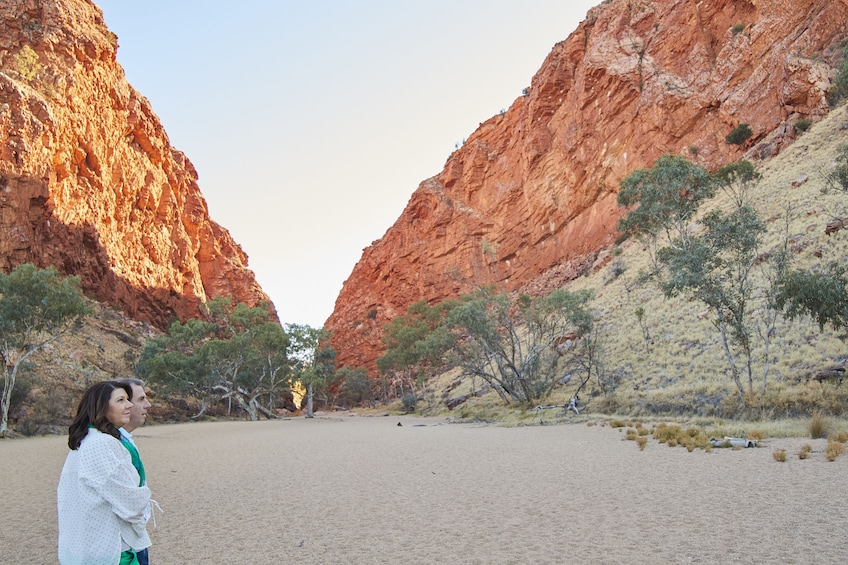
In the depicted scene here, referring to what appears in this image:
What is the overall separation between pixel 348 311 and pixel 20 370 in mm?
57703

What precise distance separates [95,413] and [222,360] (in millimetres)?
41535

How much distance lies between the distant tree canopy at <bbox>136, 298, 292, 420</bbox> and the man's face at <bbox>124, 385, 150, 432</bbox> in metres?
38.2

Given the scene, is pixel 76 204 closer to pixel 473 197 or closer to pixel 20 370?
pixel 20 370

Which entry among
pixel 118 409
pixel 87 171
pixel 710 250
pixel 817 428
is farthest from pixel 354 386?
pixel 118 409

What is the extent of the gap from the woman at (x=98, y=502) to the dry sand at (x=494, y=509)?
260cm

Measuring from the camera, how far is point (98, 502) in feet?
8.34

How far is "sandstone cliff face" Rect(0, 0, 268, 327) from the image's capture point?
4144cm

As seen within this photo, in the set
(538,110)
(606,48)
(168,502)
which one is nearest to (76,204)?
(168,502)

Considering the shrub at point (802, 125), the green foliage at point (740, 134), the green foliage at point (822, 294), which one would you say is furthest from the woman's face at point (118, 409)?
the green foliage at point (740, 134)

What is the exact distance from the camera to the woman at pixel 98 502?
250 cm

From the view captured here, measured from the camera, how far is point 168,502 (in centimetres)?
768

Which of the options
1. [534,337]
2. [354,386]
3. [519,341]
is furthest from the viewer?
[354,386]

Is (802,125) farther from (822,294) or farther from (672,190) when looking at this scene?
(822,294)

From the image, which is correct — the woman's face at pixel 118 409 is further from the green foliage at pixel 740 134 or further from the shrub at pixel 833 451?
the green foliage at pixel 740 134
